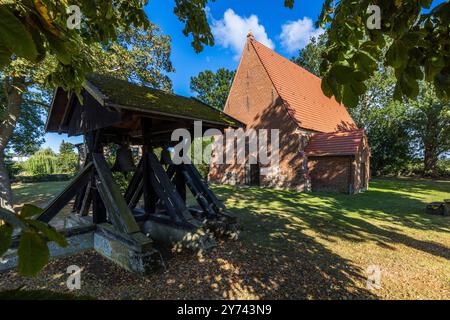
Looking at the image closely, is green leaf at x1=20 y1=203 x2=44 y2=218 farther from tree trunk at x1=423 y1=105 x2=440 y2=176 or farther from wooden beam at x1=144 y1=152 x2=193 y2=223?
tree trunk at x1=423 y1=105 x2=440 y2=176

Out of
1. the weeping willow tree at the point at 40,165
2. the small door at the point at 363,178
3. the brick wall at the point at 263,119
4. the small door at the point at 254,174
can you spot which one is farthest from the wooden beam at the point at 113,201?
the weeping willow tree at the point at 40,165

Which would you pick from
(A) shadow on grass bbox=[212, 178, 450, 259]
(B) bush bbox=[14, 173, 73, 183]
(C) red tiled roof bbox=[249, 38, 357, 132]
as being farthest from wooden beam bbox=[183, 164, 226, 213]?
(B) bush bbox=[14, 173, 73, 183]

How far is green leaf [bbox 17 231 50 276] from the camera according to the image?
0.79m

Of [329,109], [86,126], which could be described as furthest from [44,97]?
[329,109]

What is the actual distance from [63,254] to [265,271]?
14.1 ft

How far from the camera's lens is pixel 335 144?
602 inches

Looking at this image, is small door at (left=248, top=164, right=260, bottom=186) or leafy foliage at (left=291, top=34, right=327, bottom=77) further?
leafy foliage at (left=291, top=34, right=327, bottom=77)

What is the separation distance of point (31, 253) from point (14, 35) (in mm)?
772

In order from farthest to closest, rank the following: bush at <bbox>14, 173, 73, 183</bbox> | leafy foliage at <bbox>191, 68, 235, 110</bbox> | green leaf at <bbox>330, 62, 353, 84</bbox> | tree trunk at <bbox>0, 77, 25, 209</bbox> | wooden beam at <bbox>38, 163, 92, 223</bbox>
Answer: leafy foliage at <bbox>191, 68, 235, 110</bbox> → bush at <bbox>14, 173, 73, 183</bbox> → tree trunk at <bbox>0, 77, 25, 209</bbox> → wooden beam at <bbox>38, 163, 92, 223</bbox> → green leaf at <bbox>330, 62, 353, 84</bbox>

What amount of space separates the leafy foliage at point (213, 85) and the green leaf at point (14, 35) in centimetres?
3842

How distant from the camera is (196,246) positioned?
485 centimetres

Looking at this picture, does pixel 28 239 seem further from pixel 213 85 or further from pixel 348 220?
pixel 213 85

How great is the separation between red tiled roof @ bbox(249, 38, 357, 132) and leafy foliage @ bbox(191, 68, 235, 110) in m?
18.5

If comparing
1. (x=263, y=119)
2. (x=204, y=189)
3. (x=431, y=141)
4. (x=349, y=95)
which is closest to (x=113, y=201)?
(x=204, y=189)
